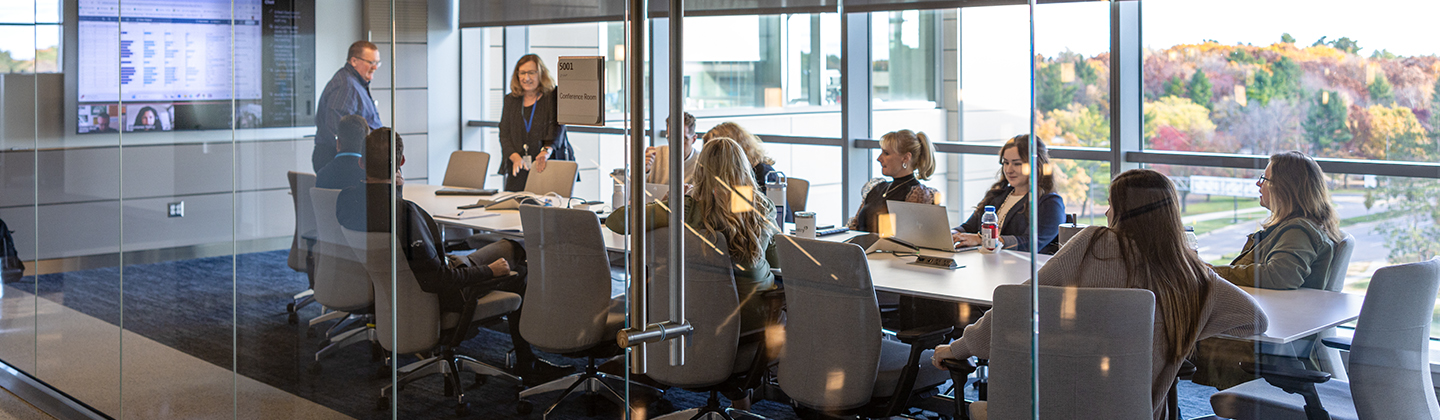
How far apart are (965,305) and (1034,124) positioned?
0.58 m

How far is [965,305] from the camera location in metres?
2.13

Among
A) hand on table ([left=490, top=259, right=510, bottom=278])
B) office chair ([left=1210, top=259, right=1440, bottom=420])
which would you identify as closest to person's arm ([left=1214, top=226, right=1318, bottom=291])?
office chair ([left=1210, top=259, right=1440, bottom=420])

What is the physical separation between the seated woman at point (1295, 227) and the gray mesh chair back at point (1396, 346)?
3.4 inches

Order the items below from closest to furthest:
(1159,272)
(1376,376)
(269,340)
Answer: (1376,376) → (1159,272) → (269,340)

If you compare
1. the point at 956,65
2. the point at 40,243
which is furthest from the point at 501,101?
the point at 40,243

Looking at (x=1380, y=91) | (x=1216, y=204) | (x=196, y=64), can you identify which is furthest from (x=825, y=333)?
(x=196, y=64)

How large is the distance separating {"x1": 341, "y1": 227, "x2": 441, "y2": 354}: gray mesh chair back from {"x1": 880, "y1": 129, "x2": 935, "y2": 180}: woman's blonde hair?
152cm

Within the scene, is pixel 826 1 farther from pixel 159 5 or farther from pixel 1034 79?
pixel 159 5

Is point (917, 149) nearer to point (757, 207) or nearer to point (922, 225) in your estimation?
point (922, 225)

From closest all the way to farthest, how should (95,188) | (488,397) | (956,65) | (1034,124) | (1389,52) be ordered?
1. (1389,52)
2. (1034,124)
3. (956,65)
4. (488,397)
5. (95,188)

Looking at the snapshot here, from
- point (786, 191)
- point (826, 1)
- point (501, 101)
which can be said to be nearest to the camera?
point (826, 1)

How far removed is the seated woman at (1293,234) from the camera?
4.90 ft

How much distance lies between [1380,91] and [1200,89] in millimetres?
244

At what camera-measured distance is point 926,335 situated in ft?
7.43
